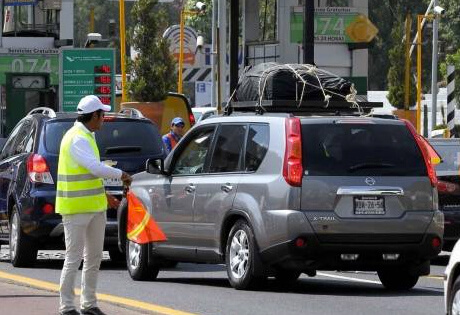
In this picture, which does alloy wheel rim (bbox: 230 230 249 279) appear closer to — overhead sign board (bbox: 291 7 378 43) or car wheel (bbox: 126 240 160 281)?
car wheel (bbox: 126 240 160 281)

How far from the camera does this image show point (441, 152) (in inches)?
744

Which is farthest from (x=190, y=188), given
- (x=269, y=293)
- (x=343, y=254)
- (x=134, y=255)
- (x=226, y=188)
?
(x=343, y=254)

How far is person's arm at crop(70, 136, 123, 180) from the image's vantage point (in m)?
11.0

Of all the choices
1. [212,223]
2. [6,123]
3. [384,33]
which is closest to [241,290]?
[212,223]

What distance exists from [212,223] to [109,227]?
108 inches

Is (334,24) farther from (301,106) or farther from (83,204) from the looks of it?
(83,204)

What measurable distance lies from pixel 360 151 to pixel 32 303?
11.3ft

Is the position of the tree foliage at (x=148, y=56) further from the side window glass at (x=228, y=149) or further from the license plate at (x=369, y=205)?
the license plate at (x=369, y=205)

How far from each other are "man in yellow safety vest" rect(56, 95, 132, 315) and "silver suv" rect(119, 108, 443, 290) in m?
2.22

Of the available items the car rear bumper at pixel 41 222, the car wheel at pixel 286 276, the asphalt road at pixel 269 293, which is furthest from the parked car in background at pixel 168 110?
the car wheel at pixel 286 276

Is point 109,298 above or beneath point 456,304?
beneath

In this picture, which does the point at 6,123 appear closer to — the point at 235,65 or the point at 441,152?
the point at 235,65

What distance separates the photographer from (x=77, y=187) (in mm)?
11141

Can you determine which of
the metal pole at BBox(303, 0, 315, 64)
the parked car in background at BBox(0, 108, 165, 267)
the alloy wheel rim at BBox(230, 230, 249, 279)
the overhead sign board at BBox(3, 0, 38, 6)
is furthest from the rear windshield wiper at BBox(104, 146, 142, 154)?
the overhead sign board at BBox(3, 0, 38, 6)
